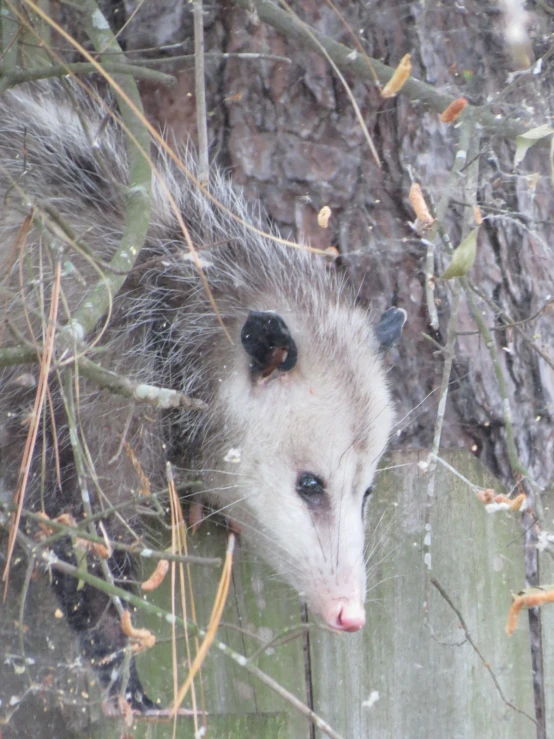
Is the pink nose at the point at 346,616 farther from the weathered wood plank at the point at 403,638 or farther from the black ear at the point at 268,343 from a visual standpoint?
the black ear at the point at 268,343

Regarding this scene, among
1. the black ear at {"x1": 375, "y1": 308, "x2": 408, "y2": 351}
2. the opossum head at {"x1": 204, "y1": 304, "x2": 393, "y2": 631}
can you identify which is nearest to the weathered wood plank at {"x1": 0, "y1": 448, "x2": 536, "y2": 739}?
the opossum head at {"x1": 204, "y1": 304, "x2": 393, "y2": 631}

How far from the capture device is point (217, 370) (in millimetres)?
2055

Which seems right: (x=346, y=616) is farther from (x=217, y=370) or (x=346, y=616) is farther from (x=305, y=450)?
(x=217, y=370)

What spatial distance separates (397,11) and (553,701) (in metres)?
1.53

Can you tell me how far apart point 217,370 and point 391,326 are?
387 millimetres

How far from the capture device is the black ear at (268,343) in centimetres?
179

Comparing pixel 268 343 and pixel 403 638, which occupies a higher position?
pixel 268 343

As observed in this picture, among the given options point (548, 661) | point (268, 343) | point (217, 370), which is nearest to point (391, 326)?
point (268, 343)

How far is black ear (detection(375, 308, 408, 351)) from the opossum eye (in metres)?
0.32

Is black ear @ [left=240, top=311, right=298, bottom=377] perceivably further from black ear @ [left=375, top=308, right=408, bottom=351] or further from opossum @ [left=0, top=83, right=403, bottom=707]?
black ear @ [left=375, top=308, right=408, bottom=351]

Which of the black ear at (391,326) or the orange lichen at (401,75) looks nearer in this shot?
the orange lichen at (401,75)

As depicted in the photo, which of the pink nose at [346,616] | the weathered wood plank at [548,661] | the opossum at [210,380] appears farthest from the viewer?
the weathered wood plank at [548,661]

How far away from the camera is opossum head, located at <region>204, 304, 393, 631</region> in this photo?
6.07 feet

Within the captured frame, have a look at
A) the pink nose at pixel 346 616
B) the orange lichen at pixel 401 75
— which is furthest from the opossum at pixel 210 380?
the orange lichen at pixel 401 75
